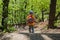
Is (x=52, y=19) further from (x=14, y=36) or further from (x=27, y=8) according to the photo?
(x=27, y=8)

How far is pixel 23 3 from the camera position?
42500 millimetres

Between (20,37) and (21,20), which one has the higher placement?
(20,37)

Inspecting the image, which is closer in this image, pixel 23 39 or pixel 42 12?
pixel 23 39

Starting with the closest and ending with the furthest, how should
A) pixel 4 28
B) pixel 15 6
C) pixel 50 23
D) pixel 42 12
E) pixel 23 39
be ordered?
pixel 23 39
pixel 4 28
pixel 50 23
pixel 15 6
pixel 42 12

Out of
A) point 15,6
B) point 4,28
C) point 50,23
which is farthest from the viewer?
point 15,6

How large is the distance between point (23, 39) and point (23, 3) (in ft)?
108

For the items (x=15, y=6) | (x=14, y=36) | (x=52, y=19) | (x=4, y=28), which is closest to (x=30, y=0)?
(x=15, y=6)

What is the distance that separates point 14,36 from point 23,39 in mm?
731

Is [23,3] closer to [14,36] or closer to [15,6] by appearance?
[15,6]

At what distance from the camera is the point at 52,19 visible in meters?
18.9

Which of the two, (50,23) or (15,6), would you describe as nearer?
(50,23)

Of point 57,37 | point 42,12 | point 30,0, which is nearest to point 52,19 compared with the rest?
point 57,37

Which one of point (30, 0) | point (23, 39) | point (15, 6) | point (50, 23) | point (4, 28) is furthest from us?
point (30, 0)

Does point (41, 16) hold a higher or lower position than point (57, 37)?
lower
